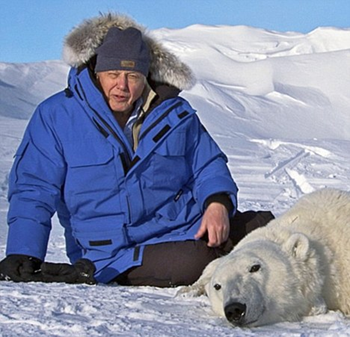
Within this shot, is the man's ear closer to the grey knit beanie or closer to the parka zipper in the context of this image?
the parka zipper

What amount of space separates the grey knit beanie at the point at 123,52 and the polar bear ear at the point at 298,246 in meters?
1.50

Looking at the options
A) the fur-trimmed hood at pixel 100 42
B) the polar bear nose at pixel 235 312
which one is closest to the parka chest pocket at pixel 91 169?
the fur-trimmed hood at pixel 100 42

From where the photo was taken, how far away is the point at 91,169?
3.88m

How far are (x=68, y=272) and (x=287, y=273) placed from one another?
126 cm

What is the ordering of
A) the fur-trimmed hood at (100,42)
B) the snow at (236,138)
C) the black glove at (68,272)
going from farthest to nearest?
the fur-trimmed hood at (100,42)
the black glove at (68,272)
the snow at (236,138)

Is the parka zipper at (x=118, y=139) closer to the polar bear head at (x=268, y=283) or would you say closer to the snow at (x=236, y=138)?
the snow at (x=236, y=138)

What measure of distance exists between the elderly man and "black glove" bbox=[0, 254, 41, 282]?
0.15 feet

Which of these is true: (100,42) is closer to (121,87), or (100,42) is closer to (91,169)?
(121,87)

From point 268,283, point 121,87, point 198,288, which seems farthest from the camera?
point 121,87

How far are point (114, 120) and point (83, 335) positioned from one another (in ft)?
5.97

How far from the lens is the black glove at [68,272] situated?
11.7 feet

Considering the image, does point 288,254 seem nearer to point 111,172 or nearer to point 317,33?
point 111,172

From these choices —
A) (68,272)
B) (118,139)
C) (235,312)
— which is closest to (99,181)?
(118,139)

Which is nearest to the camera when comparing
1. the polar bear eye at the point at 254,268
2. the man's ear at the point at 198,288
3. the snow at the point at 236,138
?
the snow at the point at 236,138
